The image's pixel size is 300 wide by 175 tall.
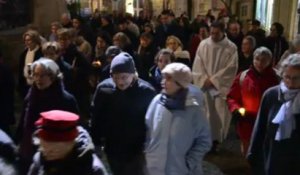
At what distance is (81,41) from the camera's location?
9.82 m

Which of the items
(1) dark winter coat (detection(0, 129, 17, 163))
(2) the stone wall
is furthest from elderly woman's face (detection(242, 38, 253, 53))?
(2) the stone wall

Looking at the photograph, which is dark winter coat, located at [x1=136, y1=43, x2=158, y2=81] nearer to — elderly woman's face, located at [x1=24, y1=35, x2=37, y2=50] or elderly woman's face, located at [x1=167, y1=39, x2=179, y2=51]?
elderly woman's face, located at [x1=167, y1=39, x2=179, y2=51]

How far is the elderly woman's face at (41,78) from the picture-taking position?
4.87 metres

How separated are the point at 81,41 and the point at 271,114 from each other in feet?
18.6

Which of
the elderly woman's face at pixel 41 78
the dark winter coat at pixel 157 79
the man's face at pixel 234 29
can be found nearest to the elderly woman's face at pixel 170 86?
the elderly woman's face at pixel 41 78

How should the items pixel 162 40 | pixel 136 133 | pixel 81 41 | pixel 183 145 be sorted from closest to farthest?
1. pixel 183 145
2. pixel 136 133
3. pixel 81 41
4. pixel 162 40

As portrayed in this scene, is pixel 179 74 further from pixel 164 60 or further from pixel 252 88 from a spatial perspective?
pixel 164 60

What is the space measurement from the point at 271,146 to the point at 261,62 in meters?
1.50

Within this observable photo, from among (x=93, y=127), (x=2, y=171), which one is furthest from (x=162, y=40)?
(x=2, y=171)

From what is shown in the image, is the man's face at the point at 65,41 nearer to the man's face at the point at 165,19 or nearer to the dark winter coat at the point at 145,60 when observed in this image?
the dark winter coat at the point at 145,60

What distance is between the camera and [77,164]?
3080 millimetres

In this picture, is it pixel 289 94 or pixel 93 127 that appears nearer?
pixel 289 94

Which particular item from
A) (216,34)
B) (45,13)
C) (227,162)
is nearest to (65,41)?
(216,34)

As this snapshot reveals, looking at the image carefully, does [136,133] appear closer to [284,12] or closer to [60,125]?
[60,125]
